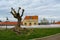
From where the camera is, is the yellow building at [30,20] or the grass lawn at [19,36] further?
the yellow building at [30,20]

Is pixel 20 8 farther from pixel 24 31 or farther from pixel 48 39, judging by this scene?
pixel 48 39

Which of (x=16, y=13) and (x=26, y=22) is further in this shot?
(x=26, y=22)

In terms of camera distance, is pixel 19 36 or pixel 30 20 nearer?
pixel 19 36

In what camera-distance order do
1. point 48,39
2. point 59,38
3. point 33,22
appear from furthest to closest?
point 33,22
point 59,38
point 48,39

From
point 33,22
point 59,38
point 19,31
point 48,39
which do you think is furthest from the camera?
point 33,22

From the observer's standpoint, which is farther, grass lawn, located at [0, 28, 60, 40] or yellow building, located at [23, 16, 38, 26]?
yellow building, located at [23, 16, 38, 26]

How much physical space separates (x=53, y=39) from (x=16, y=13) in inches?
595

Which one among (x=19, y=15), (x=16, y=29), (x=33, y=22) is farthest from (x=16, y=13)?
(x=33, y=22)

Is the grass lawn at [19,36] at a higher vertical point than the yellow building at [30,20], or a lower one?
higher

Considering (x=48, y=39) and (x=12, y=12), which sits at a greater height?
(x=12, y=12)

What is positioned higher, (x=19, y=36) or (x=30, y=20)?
(x=19, y=36)

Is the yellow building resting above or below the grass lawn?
below

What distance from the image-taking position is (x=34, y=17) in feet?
328

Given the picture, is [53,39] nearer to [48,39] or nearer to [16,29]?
[48,39]
